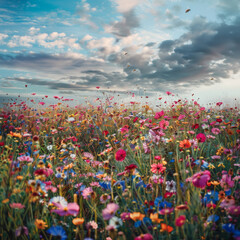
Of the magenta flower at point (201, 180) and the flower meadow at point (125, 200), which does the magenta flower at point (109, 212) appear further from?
the magenta flower at point (201, 180)

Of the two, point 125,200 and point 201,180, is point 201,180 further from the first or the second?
point 125,200

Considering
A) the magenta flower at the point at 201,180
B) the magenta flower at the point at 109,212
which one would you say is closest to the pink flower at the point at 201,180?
the magenta flower at the point at 201,180

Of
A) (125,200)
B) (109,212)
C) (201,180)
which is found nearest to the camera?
(109,212)

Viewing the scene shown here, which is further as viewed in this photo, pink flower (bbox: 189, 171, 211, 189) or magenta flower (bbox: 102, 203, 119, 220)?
pink flower (bbox: 189, 171, 211, 189)

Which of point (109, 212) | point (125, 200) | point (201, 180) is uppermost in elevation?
point (201, 180)

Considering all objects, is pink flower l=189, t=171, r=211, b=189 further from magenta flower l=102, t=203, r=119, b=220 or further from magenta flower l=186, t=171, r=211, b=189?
A: magenta flower l=102, t=203, r=119, b=220

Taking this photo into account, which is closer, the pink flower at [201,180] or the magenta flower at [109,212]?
the magenta flower at [109,212]

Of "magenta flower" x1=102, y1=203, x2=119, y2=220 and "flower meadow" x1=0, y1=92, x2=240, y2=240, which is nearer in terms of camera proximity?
"magenta flower" x1=102, y1=203, x2=119, y2=220

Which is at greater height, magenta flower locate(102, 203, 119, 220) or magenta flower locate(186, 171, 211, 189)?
magenta flower locate(186, 171, 211, 189)

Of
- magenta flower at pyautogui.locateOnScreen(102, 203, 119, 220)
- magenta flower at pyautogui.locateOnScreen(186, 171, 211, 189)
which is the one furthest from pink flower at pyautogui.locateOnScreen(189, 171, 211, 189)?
A: magenta flower at pyautogui.locateOnScreen(102, 203, 119, 220)

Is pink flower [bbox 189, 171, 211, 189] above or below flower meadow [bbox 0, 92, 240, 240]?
above

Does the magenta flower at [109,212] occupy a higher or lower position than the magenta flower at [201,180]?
lower

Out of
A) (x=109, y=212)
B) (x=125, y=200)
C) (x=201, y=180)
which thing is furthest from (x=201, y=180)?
(x=125, y=200)

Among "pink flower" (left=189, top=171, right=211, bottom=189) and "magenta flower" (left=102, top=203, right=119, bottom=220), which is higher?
"pink flower" (left=189, top=171, right=211, bottom=189)
